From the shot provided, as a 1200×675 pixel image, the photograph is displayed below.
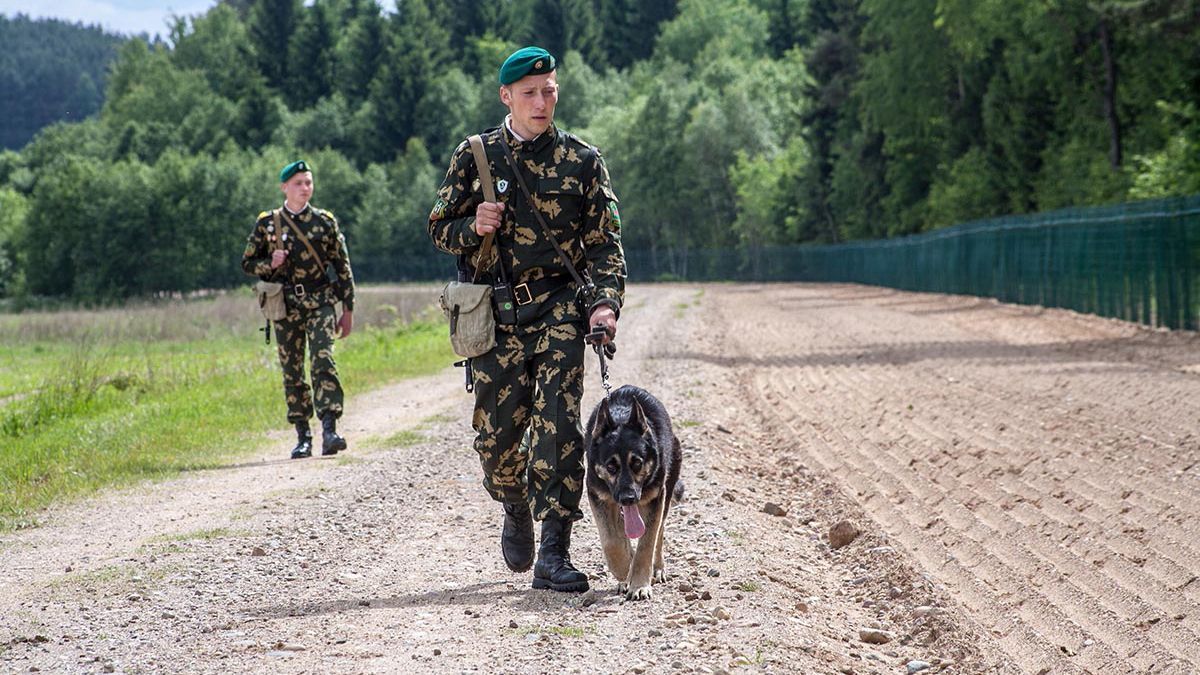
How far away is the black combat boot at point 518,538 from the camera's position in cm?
693

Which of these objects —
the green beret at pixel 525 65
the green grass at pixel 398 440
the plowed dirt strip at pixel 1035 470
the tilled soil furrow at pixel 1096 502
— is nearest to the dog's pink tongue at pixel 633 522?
the plowed dirt strip at pixel 1035 470

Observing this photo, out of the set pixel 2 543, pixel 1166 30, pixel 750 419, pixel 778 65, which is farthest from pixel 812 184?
pixel 2 543

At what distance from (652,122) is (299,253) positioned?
309 feet

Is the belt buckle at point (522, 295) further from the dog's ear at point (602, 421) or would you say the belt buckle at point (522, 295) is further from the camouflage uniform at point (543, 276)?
the dog's ear at point (602, 421)

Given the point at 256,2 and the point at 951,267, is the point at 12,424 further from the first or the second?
the point at 256,2

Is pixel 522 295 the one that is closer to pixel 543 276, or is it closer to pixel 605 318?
pixel 543 276

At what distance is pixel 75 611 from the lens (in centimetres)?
646

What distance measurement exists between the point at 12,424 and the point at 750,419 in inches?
312

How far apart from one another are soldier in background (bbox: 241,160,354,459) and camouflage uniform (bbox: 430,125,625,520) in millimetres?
5696

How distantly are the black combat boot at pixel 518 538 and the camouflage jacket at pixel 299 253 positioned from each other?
570 centimetres

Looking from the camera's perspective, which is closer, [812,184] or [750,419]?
[750,419]

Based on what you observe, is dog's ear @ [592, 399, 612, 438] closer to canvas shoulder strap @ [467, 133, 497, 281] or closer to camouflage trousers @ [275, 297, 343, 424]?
canvas shoulder strap @ [467, 133, 497, 281]

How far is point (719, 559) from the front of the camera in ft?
25.0

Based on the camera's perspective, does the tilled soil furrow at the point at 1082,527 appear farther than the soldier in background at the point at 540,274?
Yes
